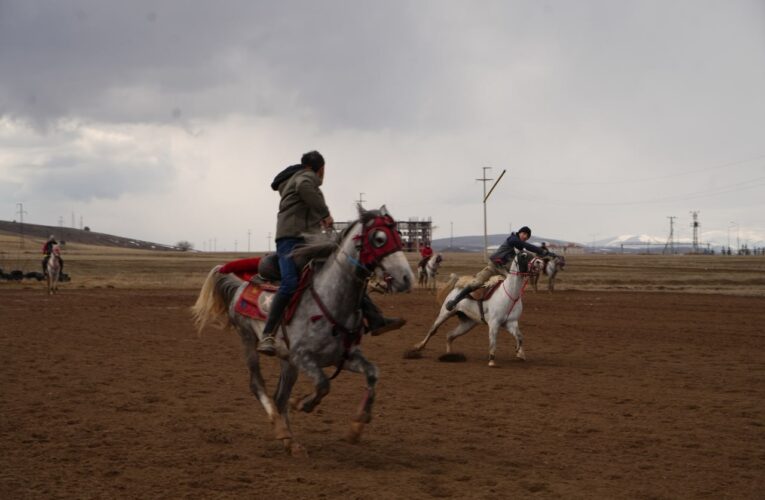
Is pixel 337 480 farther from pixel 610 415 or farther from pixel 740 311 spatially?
pixel 740 311

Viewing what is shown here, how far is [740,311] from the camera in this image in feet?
89.9

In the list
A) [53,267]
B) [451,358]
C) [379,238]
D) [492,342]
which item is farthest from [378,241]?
[53,267]

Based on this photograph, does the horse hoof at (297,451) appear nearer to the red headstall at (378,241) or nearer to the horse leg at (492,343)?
the red headstall at (378,241)

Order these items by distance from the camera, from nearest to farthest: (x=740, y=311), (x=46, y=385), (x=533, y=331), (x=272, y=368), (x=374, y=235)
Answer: (x=374, y=235) < (x=46, y=385) < (x=272, y=368) < (x=533, y=331) < (x=740, y=311)

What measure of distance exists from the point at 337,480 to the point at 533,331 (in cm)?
1479

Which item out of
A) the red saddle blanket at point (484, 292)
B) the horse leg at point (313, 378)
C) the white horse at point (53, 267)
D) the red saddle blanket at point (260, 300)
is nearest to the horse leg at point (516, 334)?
the red saddle blanket at point (484, 292)

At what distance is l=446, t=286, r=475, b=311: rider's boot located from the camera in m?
15.4

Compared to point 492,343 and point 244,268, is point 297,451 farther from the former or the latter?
point 492,343

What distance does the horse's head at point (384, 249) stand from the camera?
7.18 m

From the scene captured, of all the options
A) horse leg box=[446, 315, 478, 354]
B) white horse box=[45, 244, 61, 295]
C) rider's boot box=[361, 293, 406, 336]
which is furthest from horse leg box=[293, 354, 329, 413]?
white horse box=[45, 244, 61, 295]

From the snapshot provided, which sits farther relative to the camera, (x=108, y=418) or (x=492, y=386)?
(x=492, y=386)

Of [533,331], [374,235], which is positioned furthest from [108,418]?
[533,331]

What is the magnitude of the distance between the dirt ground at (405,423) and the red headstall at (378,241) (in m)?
2.08

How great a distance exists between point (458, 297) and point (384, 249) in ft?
27.5
